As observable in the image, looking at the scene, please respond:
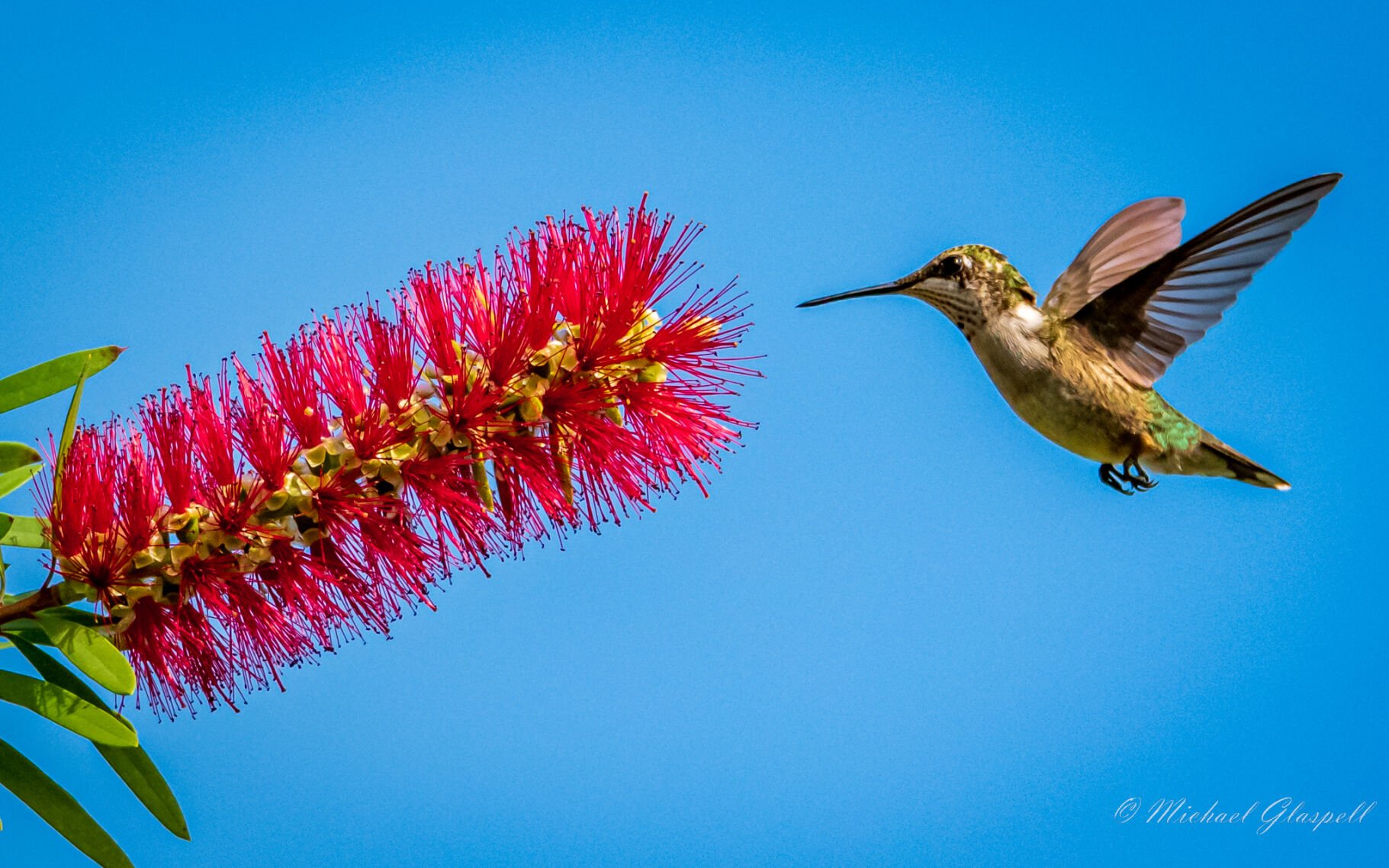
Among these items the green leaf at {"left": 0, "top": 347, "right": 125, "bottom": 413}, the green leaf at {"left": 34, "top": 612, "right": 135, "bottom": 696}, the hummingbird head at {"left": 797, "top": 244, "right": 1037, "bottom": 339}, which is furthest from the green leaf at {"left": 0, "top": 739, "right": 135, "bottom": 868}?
the hummingbird head at {"left": 797, "top": 244, "right": 1037, "bottom": 339}

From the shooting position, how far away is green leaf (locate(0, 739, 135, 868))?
1.01 meters

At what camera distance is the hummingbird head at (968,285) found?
1371 mm

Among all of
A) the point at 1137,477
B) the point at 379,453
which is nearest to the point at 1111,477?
the point at 1137,477

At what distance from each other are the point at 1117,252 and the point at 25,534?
4.52ft

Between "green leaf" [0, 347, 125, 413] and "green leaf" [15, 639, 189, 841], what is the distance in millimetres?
219

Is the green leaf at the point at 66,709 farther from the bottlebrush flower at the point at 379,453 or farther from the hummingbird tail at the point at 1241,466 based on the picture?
the hummingbird tail at the point at 1241,466

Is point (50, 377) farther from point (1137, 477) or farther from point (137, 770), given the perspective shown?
point (1137, 477)

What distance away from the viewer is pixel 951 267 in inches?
54.0

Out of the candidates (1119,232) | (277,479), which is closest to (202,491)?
(277,479)

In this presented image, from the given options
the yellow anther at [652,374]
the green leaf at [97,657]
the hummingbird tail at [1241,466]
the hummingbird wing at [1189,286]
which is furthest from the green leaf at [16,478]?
the hummingbird tail at [1241,466]

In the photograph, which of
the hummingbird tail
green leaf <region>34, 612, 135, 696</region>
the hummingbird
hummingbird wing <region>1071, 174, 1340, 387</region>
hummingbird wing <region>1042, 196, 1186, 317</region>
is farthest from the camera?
hummingbird wing <region>1042, 196, 1186, 317</region>

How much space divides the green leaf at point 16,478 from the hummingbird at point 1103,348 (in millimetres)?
756

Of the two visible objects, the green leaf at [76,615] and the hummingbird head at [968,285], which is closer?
the green leaf at [76,615]

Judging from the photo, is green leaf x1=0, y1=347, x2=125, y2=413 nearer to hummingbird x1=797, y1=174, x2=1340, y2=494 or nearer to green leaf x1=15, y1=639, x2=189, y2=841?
green leaf x1=15, y1=639, x2=189, y2=841
